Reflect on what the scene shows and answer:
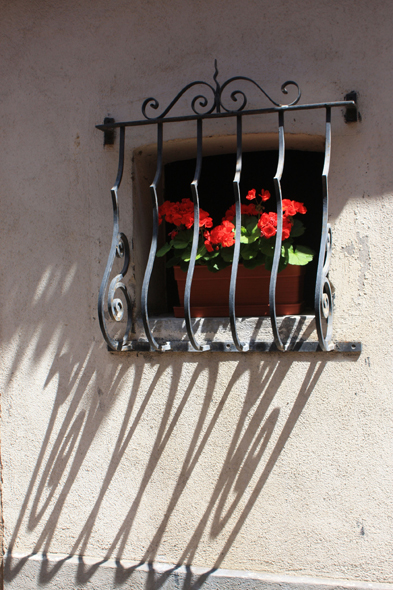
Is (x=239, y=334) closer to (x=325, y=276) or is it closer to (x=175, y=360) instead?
(x=175, y=360)

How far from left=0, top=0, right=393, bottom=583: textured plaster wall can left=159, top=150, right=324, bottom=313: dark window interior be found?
35 cm

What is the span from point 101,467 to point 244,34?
192cm

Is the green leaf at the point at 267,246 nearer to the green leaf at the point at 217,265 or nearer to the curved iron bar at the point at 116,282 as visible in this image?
the green leaf at the point at 217,265

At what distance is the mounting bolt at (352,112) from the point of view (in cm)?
203

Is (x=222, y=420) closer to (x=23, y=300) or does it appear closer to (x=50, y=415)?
(x=50, y=415)

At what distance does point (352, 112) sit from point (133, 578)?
2062mm

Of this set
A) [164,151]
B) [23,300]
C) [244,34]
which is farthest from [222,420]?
[244,34]

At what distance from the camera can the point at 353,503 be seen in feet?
6.61

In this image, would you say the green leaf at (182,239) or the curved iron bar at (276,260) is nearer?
the curved iron bar at (276,260)

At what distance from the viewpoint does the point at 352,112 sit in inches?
80.0

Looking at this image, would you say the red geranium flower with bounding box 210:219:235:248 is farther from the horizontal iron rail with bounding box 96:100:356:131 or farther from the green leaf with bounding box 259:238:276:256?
the horizontal iron rail with bounding box 96:100:356:131

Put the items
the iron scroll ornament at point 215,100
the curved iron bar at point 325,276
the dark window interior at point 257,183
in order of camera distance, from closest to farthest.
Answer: the curved iron bar at point 325,276 < the iron scroll ornament at point 215,100 < the dark window interior at point 257,183

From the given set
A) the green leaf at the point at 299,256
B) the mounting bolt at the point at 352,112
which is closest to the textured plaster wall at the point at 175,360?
the mounting bolt at the point at 352,112

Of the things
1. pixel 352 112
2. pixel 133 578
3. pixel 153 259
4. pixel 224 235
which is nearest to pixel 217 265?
pixel 224 235
